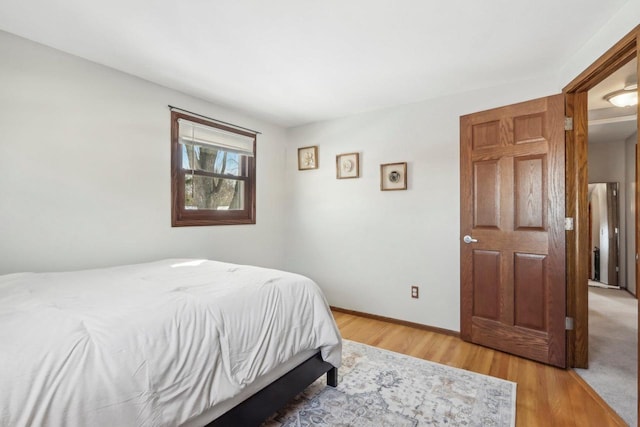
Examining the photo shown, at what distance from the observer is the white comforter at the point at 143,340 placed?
87 cm

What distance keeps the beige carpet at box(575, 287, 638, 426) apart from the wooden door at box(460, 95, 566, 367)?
269 mm

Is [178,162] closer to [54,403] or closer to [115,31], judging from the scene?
[115,31]

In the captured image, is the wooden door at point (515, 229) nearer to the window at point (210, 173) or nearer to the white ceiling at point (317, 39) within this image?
the white ceiling at point (317, 39)

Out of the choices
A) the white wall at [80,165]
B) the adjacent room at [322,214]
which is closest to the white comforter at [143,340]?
the adjacent room at [322,214]

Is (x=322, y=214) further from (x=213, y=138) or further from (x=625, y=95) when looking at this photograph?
(x=625, y=95)

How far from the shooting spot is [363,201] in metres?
3.40

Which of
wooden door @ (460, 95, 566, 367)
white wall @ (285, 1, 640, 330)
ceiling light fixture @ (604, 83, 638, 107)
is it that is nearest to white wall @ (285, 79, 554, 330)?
white wall @ (285, 1, 640, 330)

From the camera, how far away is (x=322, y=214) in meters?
3.71

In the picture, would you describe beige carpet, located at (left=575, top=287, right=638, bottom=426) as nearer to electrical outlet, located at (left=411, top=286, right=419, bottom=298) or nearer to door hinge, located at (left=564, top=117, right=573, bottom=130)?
electrical outlet, located at (left=411, top=286, right=419, bottom=298)

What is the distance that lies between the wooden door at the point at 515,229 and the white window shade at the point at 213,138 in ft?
7.37

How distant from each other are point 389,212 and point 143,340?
260 centimetres

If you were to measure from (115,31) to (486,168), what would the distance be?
2.92 m

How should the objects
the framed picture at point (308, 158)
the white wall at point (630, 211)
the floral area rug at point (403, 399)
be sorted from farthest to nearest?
the white wall at point (630, 211), the framed picture at point (308, 158), the floral area rug at point (403, 399)

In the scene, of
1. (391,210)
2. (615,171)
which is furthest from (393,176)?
(615,171)
